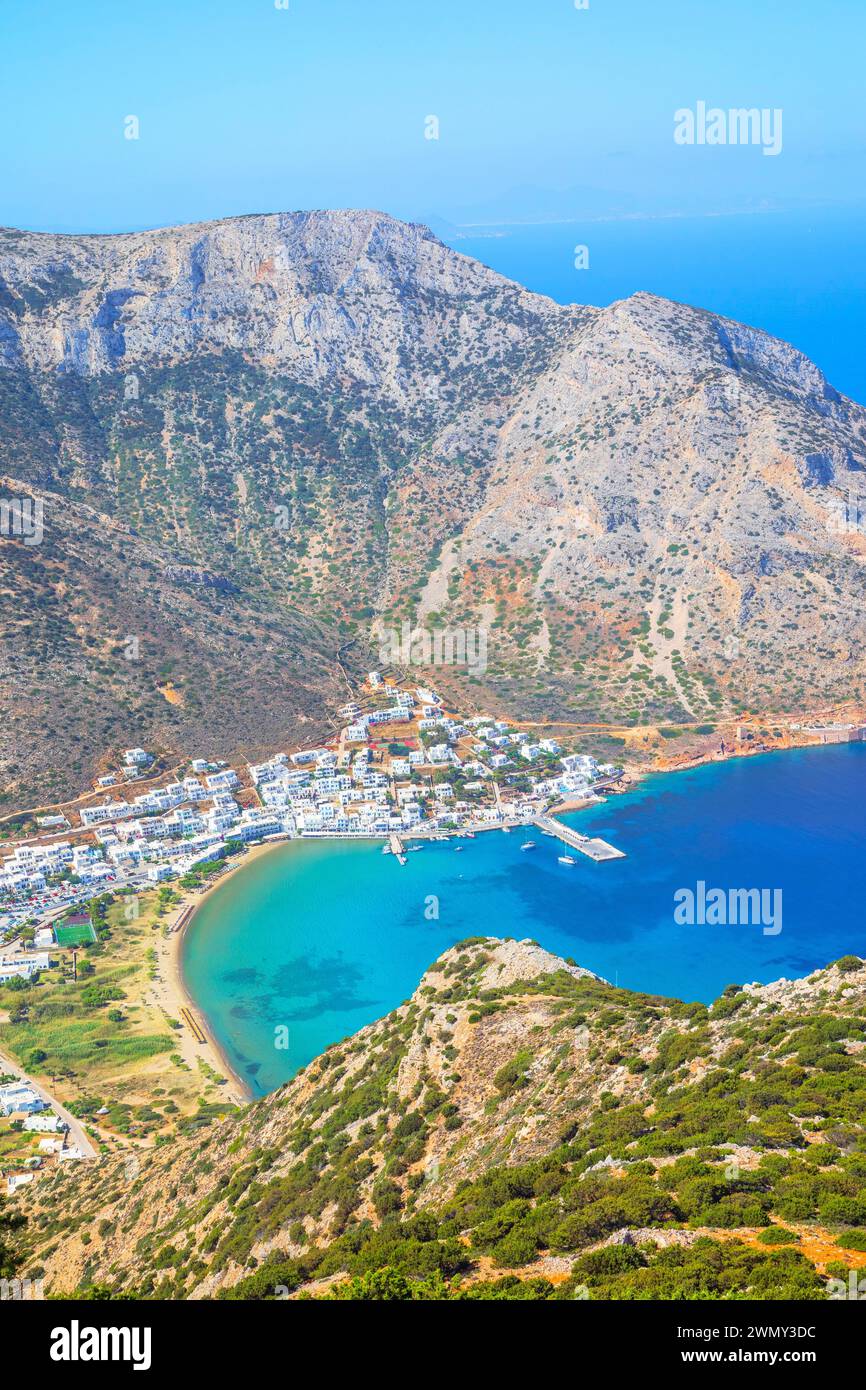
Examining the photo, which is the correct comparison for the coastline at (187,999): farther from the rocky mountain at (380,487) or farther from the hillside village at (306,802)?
the rocky mountain at (380,487)

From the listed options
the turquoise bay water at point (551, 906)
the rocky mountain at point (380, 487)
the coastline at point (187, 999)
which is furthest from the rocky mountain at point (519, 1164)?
the rocky mountain at point (380, 487)

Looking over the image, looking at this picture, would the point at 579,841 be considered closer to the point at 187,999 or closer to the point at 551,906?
the point at 551,906

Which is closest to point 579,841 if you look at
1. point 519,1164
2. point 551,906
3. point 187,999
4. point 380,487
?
point 551,906

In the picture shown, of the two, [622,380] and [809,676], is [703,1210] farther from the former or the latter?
[622,380]

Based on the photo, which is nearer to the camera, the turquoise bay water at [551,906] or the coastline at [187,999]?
the coastline at [187,999]
